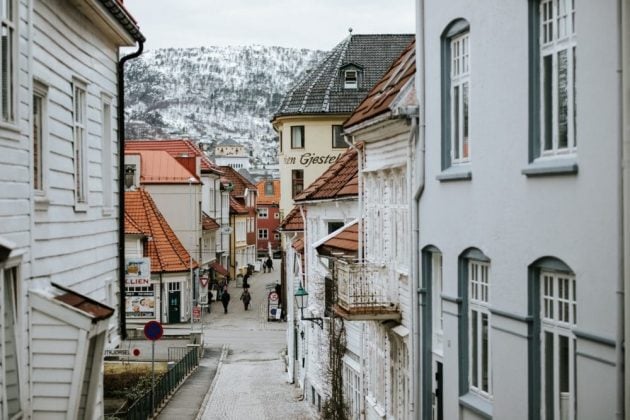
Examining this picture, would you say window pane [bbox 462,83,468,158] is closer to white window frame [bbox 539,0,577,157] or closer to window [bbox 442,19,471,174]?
window [bbox 442,19,471,174]

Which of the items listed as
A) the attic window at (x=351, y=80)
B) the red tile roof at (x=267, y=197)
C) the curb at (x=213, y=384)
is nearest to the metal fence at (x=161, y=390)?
the curb at (x=213, y=384)

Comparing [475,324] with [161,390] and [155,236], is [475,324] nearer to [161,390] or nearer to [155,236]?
[161,390]

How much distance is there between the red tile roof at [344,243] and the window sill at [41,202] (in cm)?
887

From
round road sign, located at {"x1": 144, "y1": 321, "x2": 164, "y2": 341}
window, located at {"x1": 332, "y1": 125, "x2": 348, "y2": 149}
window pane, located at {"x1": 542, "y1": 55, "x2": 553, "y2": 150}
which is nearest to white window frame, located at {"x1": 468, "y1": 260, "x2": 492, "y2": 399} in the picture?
window pane, located at {"x1": 542, "y1": 55, "x2": 553, "y2": 150}

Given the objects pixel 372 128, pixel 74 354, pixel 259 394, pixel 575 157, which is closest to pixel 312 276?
pixel 259 394

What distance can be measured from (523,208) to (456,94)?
9.89 ft

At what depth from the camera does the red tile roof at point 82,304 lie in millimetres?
11297

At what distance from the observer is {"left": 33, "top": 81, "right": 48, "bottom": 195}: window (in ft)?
36.9

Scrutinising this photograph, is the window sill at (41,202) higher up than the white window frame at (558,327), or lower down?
higher up

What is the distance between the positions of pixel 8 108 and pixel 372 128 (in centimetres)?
803

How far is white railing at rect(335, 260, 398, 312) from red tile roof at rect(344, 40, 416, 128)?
2553 millimetres

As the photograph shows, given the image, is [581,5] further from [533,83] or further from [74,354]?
[74,354]

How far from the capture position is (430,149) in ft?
44.4

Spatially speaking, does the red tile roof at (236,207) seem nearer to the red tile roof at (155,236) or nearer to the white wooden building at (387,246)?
the red tile roof at (155,236)
